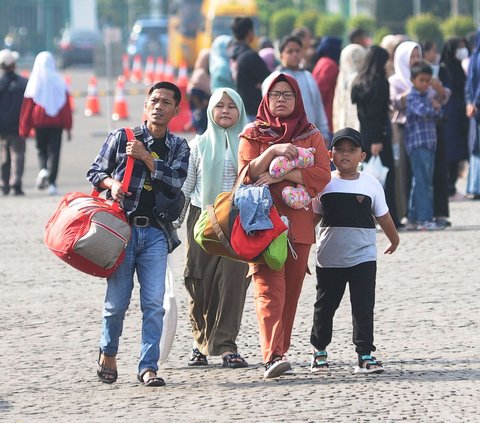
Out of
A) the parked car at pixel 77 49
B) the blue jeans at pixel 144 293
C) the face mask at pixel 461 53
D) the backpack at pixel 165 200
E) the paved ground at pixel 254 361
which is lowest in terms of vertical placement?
the parked car at pixel 77 49

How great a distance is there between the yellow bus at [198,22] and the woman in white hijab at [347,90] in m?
38.2

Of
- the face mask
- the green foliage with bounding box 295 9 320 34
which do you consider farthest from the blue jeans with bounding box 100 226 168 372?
the green foliage with bounding box 295 9 320 34

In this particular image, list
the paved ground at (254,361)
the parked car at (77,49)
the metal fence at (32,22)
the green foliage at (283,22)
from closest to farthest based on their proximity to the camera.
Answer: the paved ground at (254,361)
the green foliage at (283,22)
the parked car at (77,49)
the metal fence at (32,22)

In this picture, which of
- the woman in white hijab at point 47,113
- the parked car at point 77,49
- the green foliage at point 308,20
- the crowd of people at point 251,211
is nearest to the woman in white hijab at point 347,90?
the woman in white hijab at point 47,113

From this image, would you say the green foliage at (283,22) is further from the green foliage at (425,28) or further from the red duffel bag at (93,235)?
the red duffel bag at (93,235)

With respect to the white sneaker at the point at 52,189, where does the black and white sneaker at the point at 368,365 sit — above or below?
above

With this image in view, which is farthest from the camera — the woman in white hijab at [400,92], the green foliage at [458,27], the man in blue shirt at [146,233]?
the green foliage at [458,27]

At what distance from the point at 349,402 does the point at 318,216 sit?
1.24 m

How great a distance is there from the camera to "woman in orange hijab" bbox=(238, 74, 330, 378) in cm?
807

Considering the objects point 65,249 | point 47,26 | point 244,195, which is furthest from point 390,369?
point 47,26

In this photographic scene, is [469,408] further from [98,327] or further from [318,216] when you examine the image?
[98,327]

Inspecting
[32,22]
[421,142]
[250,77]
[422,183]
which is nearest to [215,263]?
[421,142]

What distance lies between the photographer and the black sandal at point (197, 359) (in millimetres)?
8781

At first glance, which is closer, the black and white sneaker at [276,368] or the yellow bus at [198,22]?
the black and white sneaker at [276,368]
